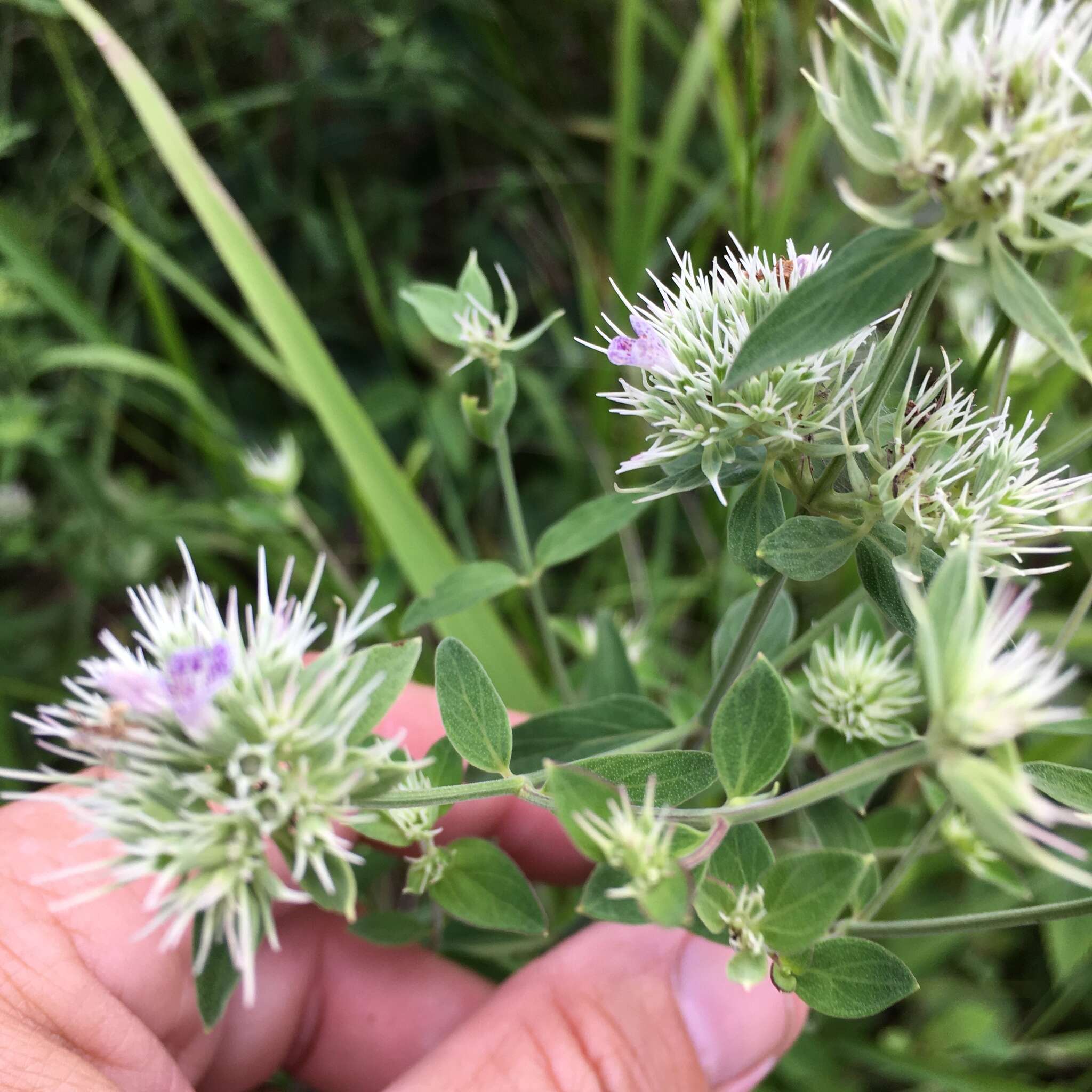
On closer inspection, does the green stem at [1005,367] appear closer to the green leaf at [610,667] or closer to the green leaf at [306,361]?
the green leaf at [610,667]

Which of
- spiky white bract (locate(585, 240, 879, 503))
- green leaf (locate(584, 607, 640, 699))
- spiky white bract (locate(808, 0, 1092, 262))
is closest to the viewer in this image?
spiky white bract (locate(808, 0, 1092, 262))

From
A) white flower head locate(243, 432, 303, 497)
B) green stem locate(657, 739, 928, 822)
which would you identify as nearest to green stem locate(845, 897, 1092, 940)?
green stem locate(657, 739, 928, 822)

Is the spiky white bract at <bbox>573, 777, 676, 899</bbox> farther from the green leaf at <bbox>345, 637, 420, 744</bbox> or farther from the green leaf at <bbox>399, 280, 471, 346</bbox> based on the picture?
the green leaf at <bbox>399, 280, 471, 346</bbox>

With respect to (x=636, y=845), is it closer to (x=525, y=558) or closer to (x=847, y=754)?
(x=847, y=754)

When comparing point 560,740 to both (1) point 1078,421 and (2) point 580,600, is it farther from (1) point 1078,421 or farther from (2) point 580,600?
(1) point 1078,421

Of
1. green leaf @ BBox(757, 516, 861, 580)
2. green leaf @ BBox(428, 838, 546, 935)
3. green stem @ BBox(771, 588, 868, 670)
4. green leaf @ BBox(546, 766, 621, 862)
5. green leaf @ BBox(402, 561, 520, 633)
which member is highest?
green leaf @ BBox(402, 561, 520, 633)

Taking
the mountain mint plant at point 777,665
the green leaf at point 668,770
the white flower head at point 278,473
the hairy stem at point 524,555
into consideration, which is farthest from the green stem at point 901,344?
the white flower head at point 278,473
